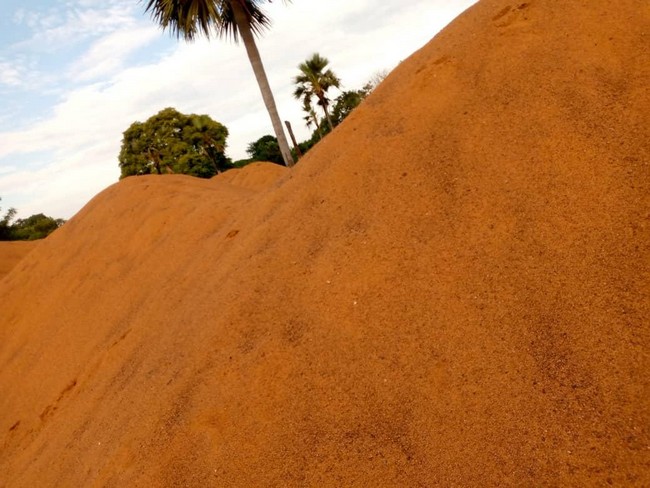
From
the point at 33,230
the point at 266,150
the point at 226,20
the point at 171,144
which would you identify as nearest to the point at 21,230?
the point at 33,230

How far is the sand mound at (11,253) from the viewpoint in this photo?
14344mm

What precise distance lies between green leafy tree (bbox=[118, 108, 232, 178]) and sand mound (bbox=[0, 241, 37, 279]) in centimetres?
1372

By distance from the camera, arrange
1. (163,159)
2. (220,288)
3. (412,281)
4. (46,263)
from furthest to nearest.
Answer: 1. (163,159)
2. (46,263)
3. (220,288)
4. (412,281)

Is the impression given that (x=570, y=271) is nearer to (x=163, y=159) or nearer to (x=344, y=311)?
(x=344, y=311)

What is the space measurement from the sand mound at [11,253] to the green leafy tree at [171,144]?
1372 cm

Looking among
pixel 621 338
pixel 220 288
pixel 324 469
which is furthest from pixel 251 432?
pixel 621 338

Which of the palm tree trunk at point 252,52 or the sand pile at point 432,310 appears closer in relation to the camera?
the sand pile at point 432,310

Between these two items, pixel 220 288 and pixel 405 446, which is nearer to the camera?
pixel 405 446

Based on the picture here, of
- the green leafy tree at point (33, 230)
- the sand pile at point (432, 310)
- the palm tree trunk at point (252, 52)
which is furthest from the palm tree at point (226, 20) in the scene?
the green leafy tree at point (33, 230)

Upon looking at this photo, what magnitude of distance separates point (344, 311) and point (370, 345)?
321 millimetres

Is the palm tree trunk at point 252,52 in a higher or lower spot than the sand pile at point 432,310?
higher

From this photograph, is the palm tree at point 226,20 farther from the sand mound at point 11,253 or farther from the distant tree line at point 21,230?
the distant tree line at point 21,230

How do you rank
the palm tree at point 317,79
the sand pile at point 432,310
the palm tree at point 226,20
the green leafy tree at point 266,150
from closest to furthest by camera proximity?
the sand pile at point 432,310 → the palm tree at point 226,20 → the palm tree at point 317,79 → the green leafy tree at point 266,150

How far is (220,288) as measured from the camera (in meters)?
3.56
